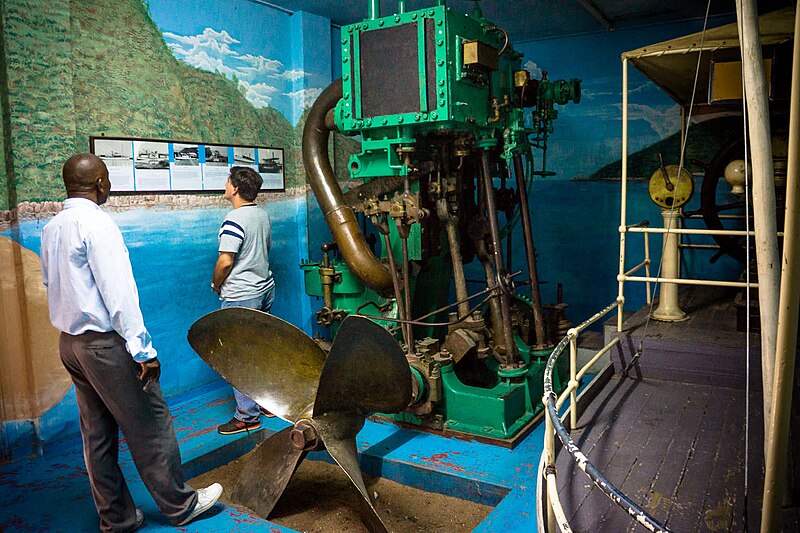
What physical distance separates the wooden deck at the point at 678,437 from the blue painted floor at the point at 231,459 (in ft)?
2.54

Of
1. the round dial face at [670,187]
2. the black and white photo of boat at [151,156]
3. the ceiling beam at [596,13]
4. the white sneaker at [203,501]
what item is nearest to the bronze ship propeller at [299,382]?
the white sneaker at [203,501]

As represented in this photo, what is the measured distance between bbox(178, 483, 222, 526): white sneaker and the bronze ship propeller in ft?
1.40

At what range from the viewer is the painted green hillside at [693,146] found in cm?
687

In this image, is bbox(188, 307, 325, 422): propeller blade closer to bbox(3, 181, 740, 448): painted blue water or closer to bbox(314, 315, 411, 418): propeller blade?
bbox(314, 315, 411, 418): propeller blade

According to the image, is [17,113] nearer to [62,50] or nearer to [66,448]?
[62,50]

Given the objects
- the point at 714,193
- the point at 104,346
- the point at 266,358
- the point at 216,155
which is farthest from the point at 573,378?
the point at 216,155

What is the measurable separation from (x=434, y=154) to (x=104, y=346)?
2996mm

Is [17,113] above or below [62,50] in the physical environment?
below

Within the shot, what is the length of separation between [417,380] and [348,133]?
6.74ft

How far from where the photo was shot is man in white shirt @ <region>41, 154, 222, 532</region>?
10.6 feet

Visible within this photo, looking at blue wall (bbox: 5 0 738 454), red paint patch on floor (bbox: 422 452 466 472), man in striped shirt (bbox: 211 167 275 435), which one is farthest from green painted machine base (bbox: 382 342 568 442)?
blue wall (bbox: 5 0 738 454)

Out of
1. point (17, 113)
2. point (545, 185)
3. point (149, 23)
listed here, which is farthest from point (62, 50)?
point (545, 185)

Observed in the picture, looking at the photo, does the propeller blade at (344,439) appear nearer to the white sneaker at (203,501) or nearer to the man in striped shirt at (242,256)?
the white sneaker at (203,501)

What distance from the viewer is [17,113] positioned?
176 inches
